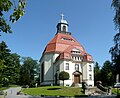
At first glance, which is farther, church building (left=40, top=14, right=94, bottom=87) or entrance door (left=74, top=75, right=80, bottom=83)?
entrance door (left=74, top=75, right=80, bottom=83)

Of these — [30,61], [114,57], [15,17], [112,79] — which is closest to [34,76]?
[30,61]

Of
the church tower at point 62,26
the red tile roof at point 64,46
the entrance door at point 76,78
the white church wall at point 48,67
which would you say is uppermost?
the church tower at point 62,26

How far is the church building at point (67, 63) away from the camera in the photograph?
52781 millimetres

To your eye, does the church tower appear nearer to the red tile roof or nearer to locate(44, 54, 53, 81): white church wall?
the red tile roof

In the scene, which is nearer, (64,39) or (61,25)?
(64,39)

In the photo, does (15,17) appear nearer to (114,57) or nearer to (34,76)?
(114,57)

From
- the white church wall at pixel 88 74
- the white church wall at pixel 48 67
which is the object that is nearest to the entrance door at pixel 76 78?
the white church wall at pixel 88 74

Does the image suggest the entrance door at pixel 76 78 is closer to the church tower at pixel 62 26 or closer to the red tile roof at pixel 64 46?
the red tile roof at pixel 64 46

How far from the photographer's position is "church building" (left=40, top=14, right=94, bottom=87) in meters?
52.8

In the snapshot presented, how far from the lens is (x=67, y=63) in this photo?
52969 millimetres

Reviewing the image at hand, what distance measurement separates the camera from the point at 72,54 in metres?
54.2

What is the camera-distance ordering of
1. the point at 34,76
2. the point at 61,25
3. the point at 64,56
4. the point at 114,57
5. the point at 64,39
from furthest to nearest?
the point at 34,76, the point at 61,25, the point at 64,39, the point at 64,56, the point at 114,57

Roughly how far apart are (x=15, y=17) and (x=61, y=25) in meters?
63.7

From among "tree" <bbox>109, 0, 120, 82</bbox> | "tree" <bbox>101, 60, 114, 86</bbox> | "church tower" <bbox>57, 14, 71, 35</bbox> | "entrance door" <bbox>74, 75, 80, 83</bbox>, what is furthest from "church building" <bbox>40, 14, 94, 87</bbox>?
"tree" <bbox>109, 0, 120, 82</bbox>
